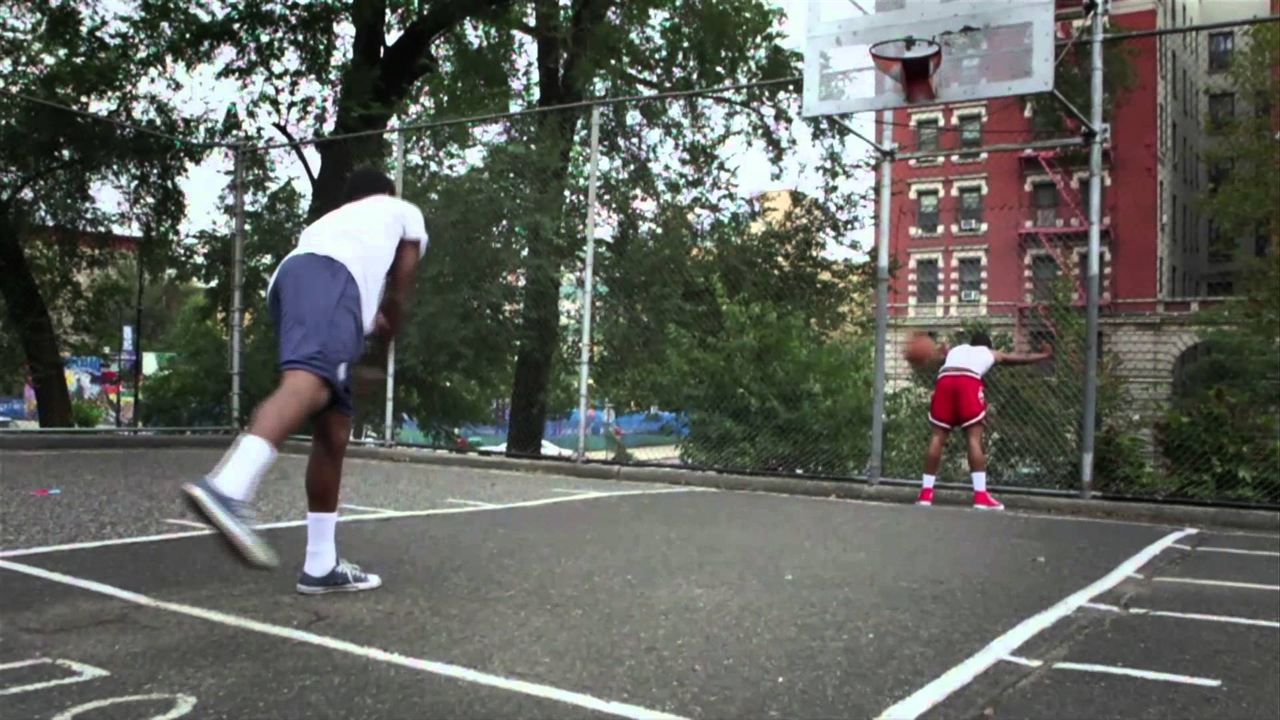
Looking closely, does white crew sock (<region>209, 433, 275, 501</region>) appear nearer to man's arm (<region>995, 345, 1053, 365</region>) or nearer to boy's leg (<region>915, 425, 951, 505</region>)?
boy's leg (<region>915, 425, 951, 505</region>)

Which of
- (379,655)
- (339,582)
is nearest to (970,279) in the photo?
(339,582)

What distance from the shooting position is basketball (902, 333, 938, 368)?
8.62 meters

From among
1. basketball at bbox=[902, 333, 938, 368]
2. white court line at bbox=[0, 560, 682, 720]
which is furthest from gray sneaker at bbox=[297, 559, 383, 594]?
basketball at bbox=[902, 333, 938, 368]

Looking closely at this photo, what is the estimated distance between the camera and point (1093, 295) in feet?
27.1

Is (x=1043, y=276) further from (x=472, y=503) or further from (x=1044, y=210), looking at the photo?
(x=472, y=503)

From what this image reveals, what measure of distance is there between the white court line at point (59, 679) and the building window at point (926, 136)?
27.3 feet

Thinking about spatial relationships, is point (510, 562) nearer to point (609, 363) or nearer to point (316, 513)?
point (316, 513)

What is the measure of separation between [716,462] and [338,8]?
1001cm

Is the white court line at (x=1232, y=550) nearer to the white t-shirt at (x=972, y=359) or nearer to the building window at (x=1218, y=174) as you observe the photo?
the white t-shirt at (x=972, y=359)

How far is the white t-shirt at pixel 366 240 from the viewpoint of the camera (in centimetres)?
371

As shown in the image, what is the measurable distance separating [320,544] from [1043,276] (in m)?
6.58

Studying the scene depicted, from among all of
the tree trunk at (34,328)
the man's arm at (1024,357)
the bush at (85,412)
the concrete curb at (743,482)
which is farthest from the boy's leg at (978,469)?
the bush at (85,412)

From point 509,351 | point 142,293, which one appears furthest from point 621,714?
point 142,293

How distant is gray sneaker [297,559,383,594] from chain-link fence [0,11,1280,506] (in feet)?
12.6
